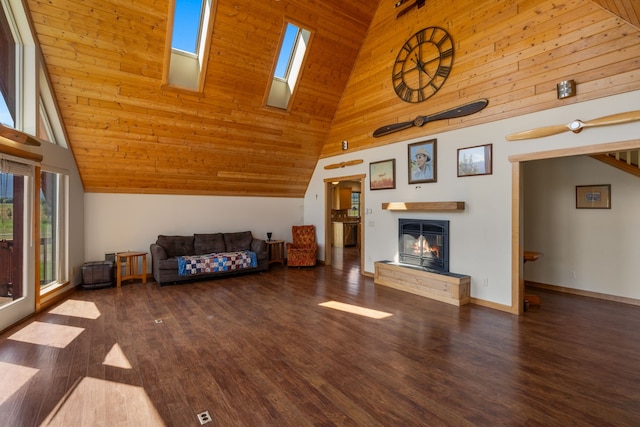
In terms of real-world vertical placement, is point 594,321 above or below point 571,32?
below

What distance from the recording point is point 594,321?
373 cm

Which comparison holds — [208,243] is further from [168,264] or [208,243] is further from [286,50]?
[286,50]

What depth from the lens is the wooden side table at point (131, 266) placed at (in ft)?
18.0

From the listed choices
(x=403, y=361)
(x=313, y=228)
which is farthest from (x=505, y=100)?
(x=313, y=228)

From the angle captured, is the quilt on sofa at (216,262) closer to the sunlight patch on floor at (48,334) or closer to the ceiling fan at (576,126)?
the sunlight patch on floor at (48,334)

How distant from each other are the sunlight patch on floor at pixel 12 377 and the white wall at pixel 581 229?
6853 millimetres

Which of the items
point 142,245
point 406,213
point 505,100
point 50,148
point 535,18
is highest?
point 535,18

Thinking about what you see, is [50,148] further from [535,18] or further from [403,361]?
[535,18]

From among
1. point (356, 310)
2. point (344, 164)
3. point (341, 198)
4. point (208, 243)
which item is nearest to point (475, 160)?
point (356, 310)

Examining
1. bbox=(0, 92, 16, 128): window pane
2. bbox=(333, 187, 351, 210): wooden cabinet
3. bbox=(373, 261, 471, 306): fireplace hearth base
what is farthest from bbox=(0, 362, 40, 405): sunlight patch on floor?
bbox=(333, 187, 351, 210): wooden cabinet

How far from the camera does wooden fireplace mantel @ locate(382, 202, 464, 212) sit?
453cm

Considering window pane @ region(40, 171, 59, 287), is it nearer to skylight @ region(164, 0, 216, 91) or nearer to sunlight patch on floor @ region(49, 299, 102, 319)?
sunlight patch on floor @ region(49, 299, 102, 319)

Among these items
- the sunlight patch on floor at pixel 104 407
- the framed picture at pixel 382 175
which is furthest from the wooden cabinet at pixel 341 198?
the sunlight patch on floor at pixel 104 407

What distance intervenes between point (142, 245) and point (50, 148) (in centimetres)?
248
